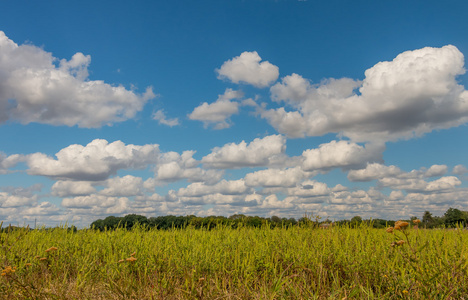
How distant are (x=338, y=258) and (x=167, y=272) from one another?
2.91 m

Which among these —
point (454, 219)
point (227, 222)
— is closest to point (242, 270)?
point (227, 222)

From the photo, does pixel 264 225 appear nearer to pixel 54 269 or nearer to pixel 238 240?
pixel 238 240

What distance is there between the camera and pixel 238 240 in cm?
734

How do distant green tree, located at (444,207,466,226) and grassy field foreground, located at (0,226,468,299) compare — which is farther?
distant green tree, located at (444,207,466,226)

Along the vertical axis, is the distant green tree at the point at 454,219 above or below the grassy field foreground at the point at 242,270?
above

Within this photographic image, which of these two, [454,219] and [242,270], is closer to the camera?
[242,270]

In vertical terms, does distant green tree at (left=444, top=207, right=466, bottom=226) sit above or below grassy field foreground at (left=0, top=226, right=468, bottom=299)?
above

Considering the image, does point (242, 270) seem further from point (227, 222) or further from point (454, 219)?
point (454, 219)

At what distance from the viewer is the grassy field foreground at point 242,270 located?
424 centimetres

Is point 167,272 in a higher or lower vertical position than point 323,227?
lower

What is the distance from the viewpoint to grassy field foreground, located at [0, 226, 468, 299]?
4.24 m

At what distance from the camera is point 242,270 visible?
536cm

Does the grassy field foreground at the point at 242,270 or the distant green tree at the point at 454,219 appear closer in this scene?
the grassy field foreground at the point at 242,270

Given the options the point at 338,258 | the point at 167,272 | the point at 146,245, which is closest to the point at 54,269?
the point at 146,245
